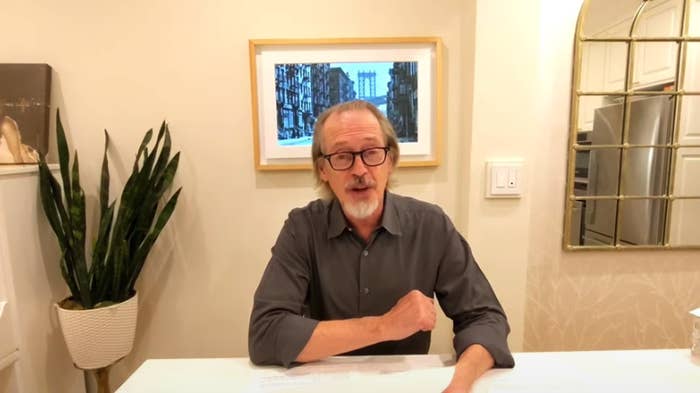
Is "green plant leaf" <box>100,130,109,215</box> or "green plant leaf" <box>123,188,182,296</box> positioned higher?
"green plant leaf" <box>100,130,109,215</box>

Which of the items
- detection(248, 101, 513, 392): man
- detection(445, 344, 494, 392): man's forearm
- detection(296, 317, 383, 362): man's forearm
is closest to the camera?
detection(445, 344, 494, 392): man's forearm

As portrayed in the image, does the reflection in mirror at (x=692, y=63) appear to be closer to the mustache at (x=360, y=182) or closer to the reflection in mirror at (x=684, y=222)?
the reflection in mirror at (x=684, y=222)

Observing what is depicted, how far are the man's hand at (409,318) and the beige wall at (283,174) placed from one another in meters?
0.76

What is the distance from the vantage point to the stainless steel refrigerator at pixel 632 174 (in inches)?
61.9

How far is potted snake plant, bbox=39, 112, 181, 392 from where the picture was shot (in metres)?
1.45

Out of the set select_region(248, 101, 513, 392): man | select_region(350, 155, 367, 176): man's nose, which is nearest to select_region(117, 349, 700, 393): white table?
select_region(248, 101, 513, 392): man

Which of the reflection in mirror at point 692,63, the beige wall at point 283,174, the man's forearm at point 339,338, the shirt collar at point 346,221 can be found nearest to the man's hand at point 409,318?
the man's forearm at point 339,338

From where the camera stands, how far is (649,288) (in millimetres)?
1730

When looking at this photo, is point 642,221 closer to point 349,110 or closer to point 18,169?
point 349,110

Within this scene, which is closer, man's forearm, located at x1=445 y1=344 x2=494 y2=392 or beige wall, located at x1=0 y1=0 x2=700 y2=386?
man's forearm, located at x1=445 y1=344 x2=494 y2=392

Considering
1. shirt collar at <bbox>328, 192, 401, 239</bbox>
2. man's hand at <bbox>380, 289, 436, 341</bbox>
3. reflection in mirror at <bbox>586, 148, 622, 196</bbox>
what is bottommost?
man's hand at <bbox>380, 289, 436, 341</bbox>

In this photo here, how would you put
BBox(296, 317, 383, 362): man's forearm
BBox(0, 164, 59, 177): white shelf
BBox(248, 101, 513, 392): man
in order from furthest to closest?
BBox(0, 164, 59, 177): white shelf < BBox(248, 101, 513, 392): man < BBox(296, 317, 383, 362): man's forearm

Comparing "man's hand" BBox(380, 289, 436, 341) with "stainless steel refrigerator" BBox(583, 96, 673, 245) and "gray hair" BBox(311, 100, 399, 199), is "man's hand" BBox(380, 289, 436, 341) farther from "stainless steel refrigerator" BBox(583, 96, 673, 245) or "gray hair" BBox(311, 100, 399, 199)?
"stainless steel refrigerator" BBox(583, 96, 673, 245)

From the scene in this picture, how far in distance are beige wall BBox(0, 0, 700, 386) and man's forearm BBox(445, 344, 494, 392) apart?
2.47ft
